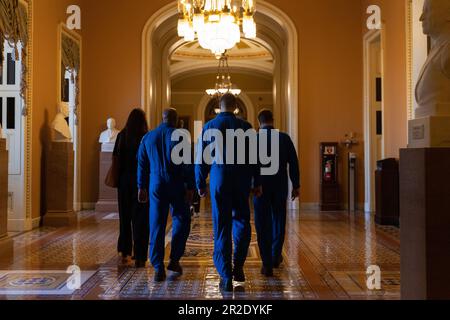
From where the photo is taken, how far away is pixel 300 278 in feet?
15.0

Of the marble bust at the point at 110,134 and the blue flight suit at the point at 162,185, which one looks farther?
the marble bust at the point at 110,134

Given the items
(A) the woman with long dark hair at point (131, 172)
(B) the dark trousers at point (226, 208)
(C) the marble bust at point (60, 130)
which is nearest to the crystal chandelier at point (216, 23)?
(C) the marble bust at point (60, 130)

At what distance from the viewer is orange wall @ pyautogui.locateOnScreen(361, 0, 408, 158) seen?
8.48 metres

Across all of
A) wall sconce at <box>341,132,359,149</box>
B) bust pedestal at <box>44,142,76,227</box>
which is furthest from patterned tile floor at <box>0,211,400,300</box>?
wall sconce at <box>341,132,359,149</box>

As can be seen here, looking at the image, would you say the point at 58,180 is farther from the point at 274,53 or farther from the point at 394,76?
the point at 274,53

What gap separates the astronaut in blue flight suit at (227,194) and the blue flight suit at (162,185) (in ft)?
1.21

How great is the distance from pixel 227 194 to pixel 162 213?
2.40ft

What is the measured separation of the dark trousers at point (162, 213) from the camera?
4.47m

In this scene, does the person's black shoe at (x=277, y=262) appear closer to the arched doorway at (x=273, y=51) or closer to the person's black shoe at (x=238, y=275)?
the person's black shoe at (x=238, y=275)

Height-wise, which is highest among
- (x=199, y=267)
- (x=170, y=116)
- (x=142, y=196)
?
(x=170, y=116)

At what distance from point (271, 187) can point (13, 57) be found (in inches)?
193

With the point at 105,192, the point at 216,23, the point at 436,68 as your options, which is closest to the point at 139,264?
the point at 436,68

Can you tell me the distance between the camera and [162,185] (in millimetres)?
4457
